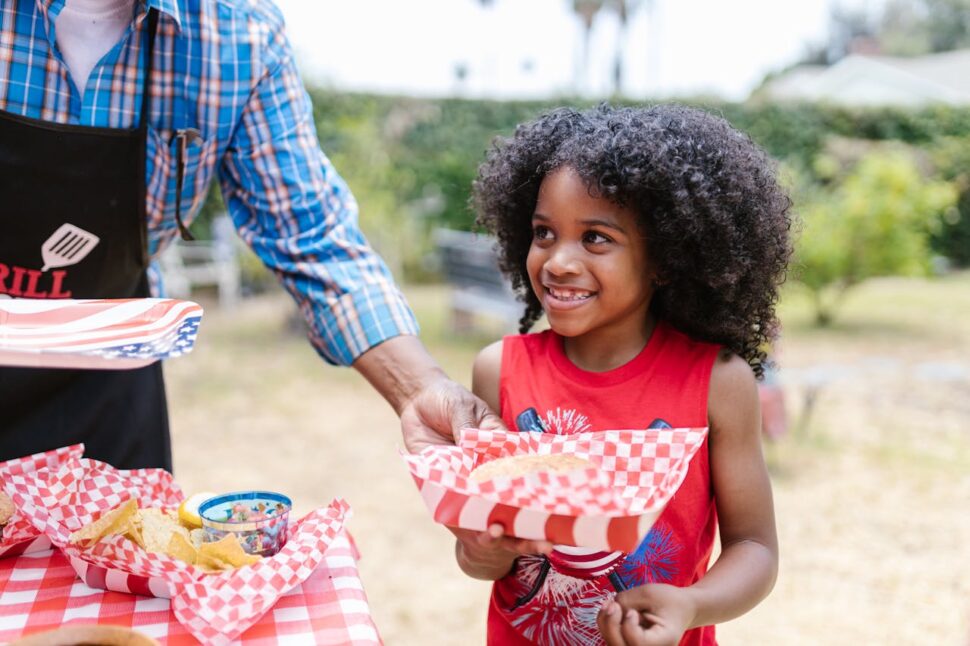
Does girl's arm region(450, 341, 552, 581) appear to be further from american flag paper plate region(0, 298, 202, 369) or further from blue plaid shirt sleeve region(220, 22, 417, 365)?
american flag paper plate region(0, 298, 202, 369)

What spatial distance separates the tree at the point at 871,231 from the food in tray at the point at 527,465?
Answer: 8.82 m

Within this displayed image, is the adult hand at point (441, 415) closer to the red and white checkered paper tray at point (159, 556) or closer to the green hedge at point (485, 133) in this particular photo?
the red and white checkered paper tray at point (159, 556)

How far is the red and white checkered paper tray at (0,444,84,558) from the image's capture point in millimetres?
1396

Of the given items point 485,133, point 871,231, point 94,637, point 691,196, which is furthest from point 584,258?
point 485,133

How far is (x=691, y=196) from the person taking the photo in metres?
1.59

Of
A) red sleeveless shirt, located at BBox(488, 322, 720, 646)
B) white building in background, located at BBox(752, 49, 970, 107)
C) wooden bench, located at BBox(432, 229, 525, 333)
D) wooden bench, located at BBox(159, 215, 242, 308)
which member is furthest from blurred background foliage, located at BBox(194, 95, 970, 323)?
white building in background, located at BBox(752, 49, 970, 107)

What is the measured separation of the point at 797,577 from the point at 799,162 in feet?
41.2

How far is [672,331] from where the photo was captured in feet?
5.56

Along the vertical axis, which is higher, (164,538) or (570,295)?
(570,295)

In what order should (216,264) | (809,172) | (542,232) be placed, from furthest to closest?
(809,172), (216,264), (542,232)

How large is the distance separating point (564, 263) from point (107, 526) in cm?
83

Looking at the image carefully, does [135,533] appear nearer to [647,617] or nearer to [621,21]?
[647,617]

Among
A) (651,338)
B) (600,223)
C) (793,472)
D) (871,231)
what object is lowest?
(793,472)

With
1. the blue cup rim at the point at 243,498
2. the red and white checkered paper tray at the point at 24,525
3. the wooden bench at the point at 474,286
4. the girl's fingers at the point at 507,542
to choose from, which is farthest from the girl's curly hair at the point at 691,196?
the wooden bench at the point at 474,286
